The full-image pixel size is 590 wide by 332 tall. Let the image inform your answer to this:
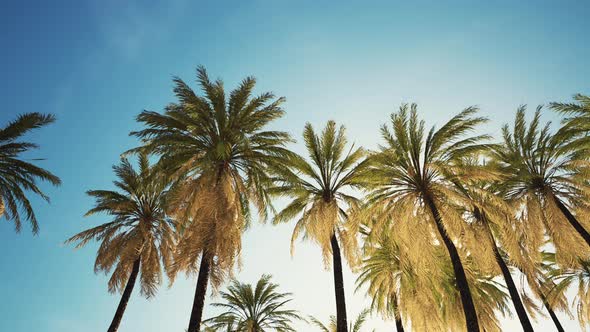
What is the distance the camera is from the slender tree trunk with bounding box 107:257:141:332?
15924 mm

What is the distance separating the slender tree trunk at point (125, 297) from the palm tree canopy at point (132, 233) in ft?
1.09

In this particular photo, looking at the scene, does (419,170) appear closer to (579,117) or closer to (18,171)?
(579,117)

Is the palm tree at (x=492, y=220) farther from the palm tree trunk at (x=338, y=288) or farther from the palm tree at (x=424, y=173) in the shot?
the palm tree trunk at (x=338, y=288)

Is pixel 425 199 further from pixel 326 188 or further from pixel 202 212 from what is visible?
pixel 202 212

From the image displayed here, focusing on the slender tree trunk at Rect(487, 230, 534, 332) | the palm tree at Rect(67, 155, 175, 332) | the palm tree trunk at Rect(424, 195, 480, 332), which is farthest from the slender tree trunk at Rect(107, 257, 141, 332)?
the slender tree trunk at Rect(487, 230, 534, 332)

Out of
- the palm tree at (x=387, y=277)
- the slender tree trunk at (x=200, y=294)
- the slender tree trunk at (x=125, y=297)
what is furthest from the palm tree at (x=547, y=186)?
the slender tree trunk at (x=125, y=297)

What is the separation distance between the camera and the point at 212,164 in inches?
538

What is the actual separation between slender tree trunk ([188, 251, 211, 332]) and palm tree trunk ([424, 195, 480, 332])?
9546 mm

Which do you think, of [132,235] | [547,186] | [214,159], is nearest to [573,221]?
[547,186]

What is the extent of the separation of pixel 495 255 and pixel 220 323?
53.3ft

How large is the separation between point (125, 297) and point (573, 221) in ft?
73.3

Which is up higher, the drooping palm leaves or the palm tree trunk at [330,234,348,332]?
the drooping palm leaves

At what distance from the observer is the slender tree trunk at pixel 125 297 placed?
15924mm

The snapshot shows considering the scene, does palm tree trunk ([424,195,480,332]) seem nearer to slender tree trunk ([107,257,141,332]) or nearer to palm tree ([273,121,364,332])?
palm tree ([273,121,364,332])
